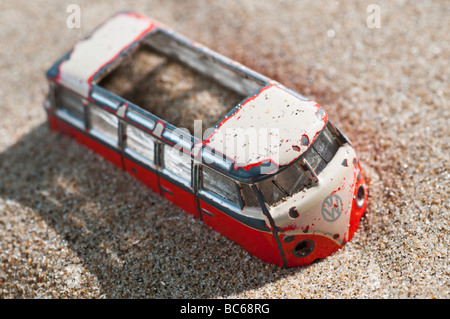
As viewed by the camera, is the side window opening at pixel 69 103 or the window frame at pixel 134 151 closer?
the window frame at pixel 134 151

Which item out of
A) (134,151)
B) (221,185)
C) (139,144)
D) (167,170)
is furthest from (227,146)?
(134,151)

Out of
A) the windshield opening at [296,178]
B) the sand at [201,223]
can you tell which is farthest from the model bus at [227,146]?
the sand at [201,223]

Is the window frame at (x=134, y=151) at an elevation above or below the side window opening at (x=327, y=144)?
below

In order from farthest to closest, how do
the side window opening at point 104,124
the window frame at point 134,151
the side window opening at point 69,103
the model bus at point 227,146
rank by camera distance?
1. the side window opening at point 69,103
2. the side window opening at point 104,124
3. the window frame at point 134,151
4. the model bus at point 227,146

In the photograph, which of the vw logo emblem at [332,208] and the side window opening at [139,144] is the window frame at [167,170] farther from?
the vw logo emblem at [332,208]
